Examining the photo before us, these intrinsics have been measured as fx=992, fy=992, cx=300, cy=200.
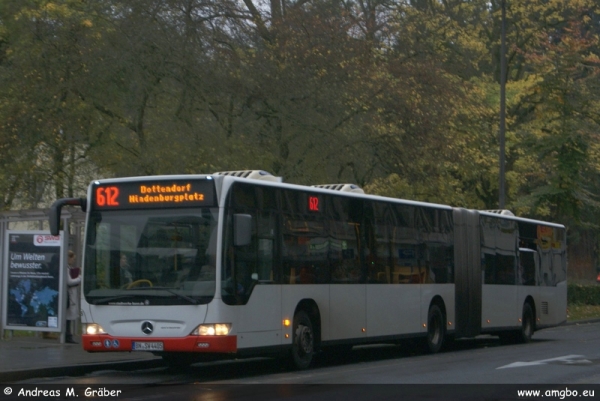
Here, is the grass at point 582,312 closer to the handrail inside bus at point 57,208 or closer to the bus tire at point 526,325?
the bus tire at point 526,325

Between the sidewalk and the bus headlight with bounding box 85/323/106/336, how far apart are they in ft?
2.13

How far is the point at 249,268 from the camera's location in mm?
14469

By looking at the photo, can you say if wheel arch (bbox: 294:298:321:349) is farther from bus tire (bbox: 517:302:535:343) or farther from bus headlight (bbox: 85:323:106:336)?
bus tire (bbox: 517:302:535:343)

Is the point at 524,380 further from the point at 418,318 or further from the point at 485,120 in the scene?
the point at 485,120

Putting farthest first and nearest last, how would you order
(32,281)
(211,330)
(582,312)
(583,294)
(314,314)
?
1. (583,294)
2. (582,312)
3. (32,281)
4. (314,314)
5. (211,330)

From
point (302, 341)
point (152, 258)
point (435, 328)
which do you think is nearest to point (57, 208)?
point (152, 258)

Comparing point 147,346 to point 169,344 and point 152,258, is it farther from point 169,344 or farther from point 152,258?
point 152,258

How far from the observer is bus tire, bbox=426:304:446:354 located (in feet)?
65.8

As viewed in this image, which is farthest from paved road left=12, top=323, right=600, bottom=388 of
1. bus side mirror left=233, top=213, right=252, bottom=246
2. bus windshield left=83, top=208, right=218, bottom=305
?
bus side mirror left=233, top=213, right=252, bottom=246

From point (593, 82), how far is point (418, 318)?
784 inches

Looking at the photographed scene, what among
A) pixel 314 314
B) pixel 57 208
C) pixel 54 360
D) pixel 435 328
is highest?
pixel 57 208

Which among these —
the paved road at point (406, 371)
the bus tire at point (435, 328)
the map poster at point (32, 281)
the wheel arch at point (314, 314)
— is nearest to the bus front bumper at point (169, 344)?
the paved road at point (406, 371)

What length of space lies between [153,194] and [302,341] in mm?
3441

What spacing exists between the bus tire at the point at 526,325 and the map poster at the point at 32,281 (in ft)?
36.6
